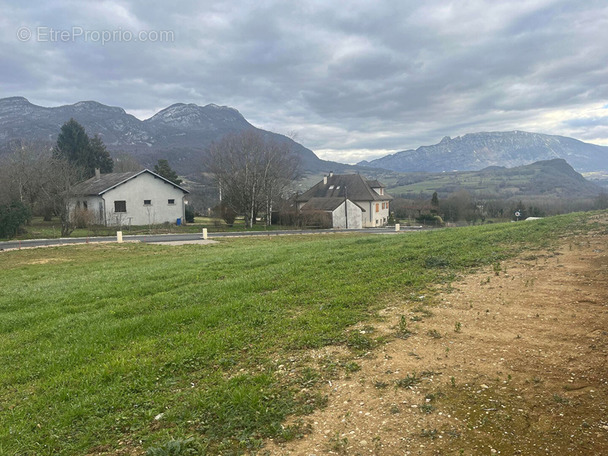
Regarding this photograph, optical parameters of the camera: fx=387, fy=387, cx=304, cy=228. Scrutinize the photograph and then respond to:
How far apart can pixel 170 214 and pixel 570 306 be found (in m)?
48.1

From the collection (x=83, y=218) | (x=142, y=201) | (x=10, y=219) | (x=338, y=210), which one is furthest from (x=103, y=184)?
(x=338, y=210)

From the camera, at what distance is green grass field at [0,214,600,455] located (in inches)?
167

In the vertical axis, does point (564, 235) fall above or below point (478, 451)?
above

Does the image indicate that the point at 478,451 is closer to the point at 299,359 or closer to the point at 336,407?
the point at 336,407

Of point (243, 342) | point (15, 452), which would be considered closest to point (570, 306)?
point (243, 342)

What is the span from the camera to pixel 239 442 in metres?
3.79

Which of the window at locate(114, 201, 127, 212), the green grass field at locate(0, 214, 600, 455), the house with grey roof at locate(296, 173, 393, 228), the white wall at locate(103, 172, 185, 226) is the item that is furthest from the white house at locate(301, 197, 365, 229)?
the green grass field at locate(0, 214, 600, 455)

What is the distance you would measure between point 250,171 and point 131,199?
47.9ft

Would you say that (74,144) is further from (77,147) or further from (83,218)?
(83,218)

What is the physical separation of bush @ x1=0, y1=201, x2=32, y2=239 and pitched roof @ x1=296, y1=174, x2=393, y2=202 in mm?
37986

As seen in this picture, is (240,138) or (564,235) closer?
(564,235)

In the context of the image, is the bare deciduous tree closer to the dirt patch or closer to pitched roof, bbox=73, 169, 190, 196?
pitched roof, bbox=73, 169, 190, 196

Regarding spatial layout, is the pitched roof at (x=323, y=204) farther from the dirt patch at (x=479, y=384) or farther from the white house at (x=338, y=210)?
the dirt patch at (x=479, y=384)

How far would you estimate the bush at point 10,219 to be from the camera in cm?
3170
